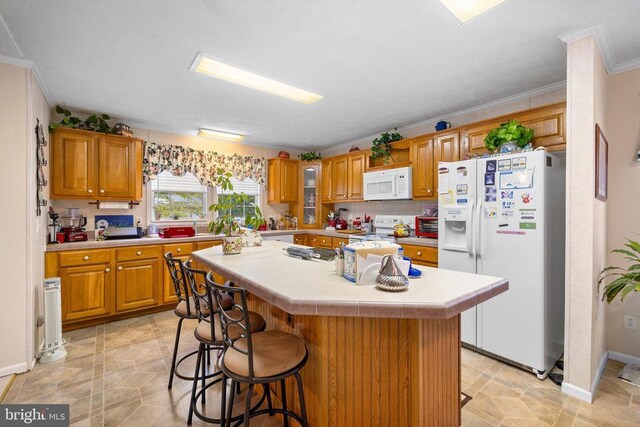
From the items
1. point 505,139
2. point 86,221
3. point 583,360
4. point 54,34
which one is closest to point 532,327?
point 583,360

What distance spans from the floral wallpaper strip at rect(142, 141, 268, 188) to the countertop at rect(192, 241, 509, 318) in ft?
9.89

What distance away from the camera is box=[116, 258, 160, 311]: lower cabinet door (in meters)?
3.58

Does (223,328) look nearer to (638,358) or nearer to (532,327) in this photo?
(532,327)

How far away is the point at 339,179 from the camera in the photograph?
514cm

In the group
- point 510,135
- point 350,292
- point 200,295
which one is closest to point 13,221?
point 200,295

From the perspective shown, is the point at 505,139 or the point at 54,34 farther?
the point at 505,139

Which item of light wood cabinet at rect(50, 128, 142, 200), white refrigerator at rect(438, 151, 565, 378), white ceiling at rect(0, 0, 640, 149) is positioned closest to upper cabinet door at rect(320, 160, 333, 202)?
white ceiling at rect(0, 0, 640, 149)

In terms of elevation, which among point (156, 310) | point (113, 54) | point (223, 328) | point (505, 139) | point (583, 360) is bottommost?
point (156, 310)

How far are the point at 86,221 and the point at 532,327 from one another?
5.03 metres

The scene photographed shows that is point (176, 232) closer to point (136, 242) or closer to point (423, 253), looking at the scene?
point (136, 242)

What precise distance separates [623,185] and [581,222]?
1.04 metres

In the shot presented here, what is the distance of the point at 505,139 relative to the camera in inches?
112

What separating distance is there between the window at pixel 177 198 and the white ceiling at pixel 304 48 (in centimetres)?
123

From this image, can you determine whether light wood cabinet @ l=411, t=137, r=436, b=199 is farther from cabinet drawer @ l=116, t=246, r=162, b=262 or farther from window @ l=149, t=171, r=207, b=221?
cabinet drawer @ l=116, t=246, r=162, b=262
